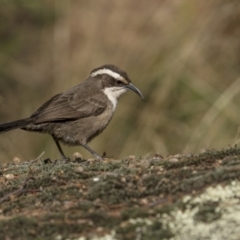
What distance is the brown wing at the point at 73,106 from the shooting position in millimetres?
8605

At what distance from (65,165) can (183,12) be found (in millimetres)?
6082

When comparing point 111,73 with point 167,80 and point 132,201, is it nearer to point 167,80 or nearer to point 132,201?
point 167,80

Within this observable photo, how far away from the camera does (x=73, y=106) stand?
8812mm

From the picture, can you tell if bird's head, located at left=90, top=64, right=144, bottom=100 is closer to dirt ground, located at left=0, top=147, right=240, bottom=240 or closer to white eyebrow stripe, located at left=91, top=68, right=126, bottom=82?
white eyebrow stripe, located at left=91, top=68, right=126, bottom=82

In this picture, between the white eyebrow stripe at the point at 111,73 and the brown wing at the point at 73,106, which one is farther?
the white eyebrow stripe at the point at 111,73

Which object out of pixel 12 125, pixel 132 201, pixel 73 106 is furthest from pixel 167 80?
pixel 132 201

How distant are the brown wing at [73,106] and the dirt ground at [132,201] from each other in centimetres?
267

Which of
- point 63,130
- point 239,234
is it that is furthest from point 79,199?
point 63,130

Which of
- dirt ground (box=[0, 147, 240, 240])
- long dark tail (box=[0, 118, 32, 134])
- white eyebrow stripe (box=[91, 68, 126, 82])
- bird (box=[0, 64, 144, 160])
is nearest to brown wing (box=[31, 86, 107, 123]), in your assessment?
bird (box=[0, 64, 144, 160])

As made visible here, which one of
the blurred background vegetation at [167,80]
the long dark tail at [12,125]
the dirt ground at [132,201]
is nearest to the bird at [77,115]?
the long dark tail at [12,125]

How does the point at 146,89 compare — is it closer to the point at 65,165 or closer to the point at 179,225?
the point at 65,165

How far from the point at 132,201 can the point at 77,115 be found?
155 inches

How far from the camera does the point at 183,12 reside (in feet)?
38.6

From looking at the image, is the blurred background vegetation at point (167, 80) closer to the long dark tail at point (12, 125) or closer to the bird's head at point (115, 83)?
the bird's head at point (115, 83)
